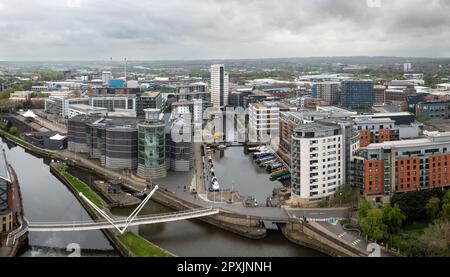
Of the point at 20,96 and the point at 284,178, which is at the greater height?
the point at 20,96

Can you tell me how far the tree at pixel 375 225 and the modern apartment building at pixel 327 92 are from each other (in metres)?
12.2

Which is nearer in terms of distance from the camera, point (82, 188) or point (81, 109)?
point (82, 188)

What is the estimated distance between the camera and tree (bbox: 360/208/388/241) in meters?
4.22

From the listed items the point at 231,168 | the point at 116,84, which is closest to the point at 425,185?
the point at 231,168

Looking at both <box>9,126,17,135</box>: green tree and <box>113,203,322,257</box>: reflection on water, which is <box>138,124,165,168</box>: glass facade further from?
<box>9,126,17,135</box>: green tree

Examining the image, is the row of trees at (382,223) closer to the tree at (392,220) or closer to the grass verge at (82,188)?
the tree at (392,220)

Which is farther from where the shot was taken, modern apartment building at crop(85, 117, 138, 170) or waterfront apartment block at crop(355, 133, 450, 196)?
modern apartment building at crop(85, 117, 138, 170)

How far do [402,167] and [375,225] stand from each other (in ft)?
5.69

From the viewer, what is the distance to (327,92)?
54.1ft

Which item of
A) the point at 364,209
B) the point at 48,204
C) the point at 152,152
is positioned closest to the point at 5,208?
the point at 48,204

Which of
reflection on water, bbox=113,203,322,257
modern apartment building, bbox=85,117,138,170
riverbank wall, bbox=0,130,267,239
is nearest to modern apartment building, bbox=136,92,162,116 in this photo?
modern apartment building, bbox=85,117,138,170

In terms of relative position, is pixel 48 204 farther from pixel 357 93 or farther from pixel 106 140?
pixel 357 93

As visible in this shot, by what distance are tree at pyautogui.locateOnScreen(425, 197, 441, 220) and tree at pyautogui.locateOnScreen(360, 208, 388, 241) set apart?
2.44 ft
